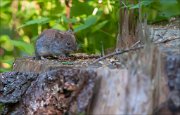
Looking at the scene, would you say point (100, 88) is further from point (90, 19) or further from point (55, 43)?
point (90, 19)

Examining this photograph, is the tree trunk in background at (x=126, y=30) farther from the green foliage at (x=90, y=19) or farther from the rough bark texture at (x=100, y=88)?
the rough bark texture at (x=100, y=88)

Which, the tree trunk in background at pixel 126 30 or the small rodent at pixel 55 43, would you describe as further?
the small rodent at pixel 55 43

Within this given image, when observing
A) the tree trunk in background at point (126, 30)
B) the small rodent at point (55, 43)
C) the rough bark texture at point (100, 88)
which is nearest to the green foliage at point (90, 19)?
the tree trunk in background at point (126, 30)

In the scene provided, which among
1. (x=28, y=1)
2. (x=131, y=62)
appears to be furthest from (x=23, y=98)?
(x=28, y=1)

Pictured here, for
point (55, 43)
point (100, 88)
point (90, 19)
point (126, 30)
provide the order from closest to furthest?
point (100, 88) → point (126, 30) → point (55, 43) → point (90, 19)

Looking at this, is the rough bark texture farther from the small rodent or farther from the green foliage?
the green foliage

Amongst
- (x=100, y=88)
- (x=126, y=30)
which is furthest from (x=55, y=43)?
(x=100, y=88)

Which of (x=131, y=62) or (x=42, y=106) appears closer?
(x=131, y=62)

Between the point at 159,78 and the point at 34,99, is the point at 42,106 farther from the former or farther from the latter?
the point at 159,78
